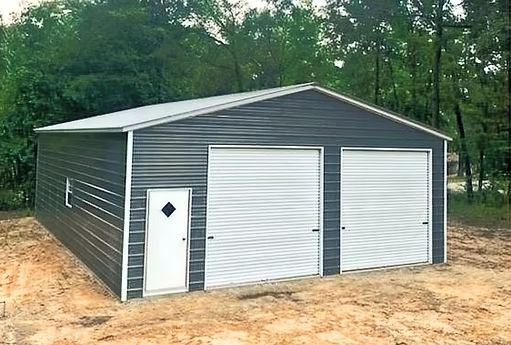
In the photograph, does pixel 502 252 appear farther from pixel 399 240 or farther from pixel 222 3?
pixel 222 3

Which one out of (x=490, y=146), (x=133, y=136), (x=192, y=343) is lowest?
(x=192, y=343)

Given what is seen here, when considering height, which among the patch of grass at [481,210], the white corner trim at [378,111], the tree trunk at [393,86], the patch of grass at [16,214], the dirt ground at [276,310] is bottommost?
the dirt ground at [276,310]

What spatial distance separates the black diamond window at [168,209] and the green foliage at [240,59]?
10.8m

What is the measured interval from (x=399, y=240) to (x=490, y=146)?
11.4 meters

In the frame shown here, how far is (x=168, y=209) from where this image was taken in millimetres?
6602

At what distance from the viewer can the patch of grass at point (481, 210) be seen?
14633mm

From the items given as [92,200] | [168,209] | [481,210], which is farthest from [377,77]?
[168,209]

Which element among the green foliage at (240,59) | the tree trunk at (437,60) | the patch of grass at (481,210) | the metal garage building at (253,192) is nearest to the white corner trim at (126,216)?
the metal garage building at (253,192)

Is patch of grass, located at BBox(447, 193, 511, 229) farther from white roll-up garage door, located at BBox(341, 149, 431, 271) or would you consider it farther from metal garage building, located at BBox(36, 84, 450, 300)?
metal garage building, located at BBox(36, 84, 450, 300)

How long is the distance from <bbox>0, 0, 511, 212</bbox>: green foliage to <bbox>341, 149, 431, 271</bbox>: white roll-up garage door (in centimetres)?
690

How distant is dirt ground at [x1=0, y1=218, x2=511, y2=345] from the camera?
5.08 meters

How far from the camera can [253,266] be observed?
7293 mm

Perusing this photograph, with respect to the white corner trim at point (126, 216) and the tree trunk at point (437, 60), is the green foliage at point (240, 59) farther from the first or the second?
the white corner trim at point (126, 216)

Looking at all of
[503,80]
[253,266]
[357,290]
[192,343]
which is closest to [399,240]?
[357,290]
